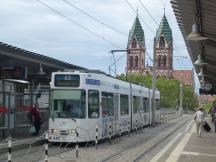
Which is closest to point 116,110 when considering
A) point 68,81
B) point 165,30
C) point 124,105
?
point 124,105

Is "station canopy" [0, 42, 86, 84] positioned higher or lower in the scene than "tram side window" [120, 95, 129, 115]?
higher

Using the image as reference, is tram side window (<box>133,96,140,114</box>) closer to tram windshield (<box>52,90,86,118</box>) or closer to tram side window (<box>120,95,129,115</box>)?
tram side window (<box>120,95,129,115</box>)

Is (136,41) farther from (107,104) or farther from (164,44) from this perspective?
(107,104)

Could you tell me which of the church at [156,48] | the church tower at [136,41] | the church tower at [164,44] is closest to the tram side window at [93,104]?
the church at [156,48]

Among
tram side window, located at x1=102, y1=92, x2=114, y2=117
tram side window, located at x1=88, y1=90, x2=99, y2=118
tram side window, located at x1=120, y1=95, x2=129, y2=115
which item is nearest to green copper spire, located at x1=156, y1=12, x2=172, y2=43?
tram side window, located at x1=120, y1=95, x2=129, y2=115

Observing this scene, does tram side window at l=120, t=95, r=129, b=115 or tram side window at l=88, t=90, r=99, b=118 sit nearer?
tram side window at l=88, t=90, r=99, b=118

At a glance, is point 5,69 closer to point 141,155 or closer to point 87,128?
point 87,128

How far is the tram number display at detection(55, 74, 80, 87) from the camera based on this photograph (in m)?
23.8

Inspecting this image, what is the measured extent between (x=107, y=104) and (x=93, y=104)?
2097 millimetres

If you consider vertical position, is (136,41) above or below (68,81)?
above

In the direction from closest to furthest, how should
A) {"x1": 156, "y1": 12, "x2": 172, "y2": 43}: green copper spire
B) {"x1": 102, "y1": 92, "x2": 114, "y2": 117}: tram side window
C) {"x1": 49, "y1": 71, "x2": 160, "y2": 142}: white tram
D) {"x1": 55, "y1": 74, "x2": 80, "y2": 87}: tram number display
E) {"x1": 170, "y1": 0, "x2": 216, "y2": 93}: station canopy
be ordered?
{"x1": 170, "y1": 0, "x2": 216, "y2": 93}: station canopy < {"x1": 49, "y1": 71, "x2": 160, "y2": 142}: white tram < {"x1": 55, "y1": 74, "x2": 80, "y2": 87}: tram number display < {"x1": 102, "y1": 92, "x2": 114, "y2": 117}: tram side window < {"x1": 156, "y1": 12, "x2": 172, "y2": 43}: green copper spire

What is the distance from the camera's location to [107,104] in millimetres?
26344

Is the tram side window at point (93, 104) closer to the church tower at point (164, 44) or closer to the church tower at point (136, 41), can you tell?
the church tower at point (136, 41)

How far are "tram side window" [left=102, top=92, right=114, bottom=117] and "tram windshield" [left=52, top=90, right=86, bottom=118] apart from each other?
194 centimetres
